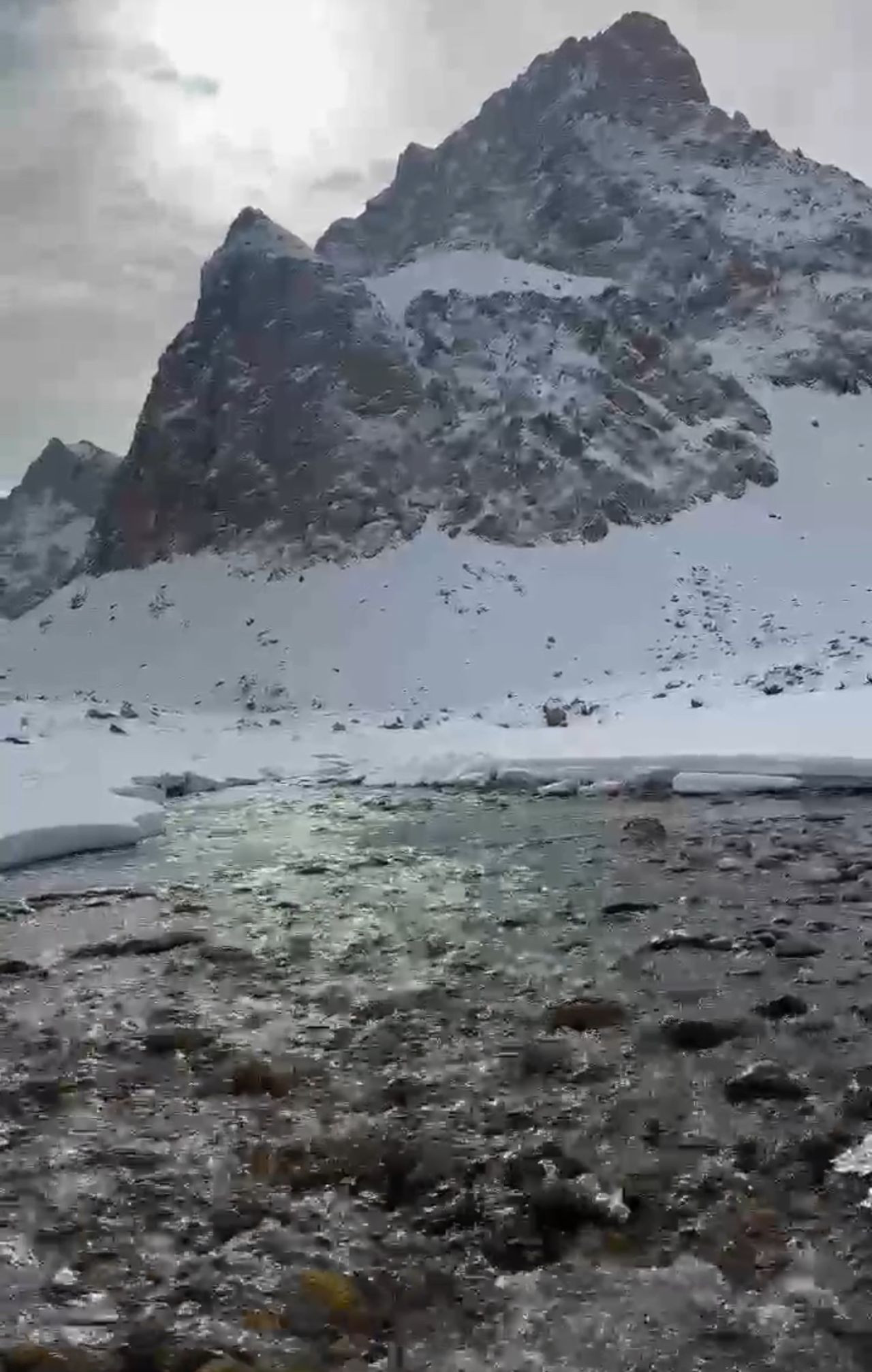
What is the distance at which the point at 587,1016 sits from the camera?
7664mm

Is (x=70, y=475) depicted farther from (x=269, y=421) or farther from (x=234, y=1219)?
(x=234, y=1219)

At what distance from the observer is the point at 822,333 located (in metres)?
59.5

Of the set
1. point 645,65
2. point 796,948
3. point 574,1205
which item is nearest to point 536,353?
point 645,65

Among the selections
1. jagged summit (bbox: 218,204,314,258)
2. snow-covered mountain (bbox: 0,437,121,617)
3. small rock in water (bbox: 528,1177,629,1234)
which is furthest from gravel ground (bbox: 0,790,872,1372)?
snow-covered mountain (bbox: 0,437,121,617)

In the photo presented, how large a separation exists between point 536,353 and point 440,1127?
52205 mm

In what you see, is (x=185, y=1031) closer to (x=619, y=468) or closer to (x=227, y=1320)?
(x=227, y=1320)

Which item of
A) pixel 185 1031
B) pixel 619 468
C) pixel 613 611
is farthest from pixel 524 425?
→ pixel 185 1031

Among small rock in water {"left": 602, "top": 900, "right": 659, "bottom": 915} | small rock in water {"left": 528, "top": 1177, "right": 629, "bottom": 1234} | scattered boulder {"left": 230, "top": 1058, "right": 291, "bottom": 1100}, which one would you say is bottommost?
small rock in water {"left": 528, "top": 1177, "right": 629, "bottom": 1234}

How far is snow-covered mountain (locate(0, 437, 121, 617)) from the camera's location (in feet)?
374

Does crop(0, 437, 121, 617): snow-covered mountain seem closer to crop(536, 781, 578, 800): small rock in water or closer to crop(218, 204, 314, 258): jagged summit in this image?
crop(218, 204, 314, 258): jagged summit

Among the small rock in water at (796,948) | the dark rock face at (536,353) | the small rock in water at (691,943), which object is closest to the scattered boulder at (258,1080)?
the small rock in water at (691,943)

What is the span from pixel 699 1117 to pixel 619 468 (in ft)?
152

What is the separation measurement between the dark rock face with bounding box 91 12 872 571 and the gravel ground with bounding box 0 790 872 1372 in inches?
1503

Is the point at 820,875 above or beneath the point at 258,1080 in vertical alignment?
above
